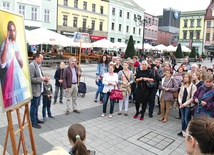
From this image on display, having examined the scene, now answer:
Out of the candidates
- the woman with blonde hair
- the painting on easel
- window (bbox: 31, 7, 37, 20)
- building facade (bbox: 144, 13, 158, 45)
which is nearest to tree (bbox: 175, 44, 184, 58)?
window (bbox: 31, 7, 37, 20)

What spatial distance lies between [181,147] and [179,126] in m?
1.48

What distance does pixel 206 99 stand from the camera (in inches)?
187

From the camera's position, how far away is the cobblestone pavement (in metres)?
4.78

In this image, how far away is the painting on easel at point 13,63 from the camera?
285 cm

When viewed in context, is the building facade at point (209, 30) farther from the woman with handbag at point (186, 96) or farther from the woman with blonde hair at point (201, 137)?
the woman with blonde hair at point (201, 137)

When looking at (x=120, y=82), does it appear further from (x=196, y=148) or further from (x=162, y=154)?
(x=196, y=148)

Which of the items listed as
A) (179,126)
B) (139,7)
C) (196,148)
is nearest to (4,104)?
(196,148)

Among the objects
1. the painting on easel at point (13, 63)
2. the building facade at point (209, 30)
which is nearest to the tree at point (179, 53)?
the building facade at point (209, 30)

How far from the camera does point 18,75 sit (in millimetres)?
3270

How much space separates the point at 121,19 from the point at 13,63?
1809 inches

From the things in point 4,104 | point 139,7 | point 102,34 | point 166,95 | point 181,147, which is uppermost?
point 139,7

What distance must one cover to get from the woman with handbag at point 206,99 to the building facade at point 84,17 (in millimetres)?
34087

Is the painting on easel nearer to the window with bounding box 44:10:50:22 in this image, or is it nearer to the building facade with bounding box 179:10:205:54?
the window with bounding box 44:10:50:22

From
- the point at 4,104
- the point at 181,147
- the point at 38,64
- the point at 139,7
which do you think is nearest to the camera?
the point at 4,104
